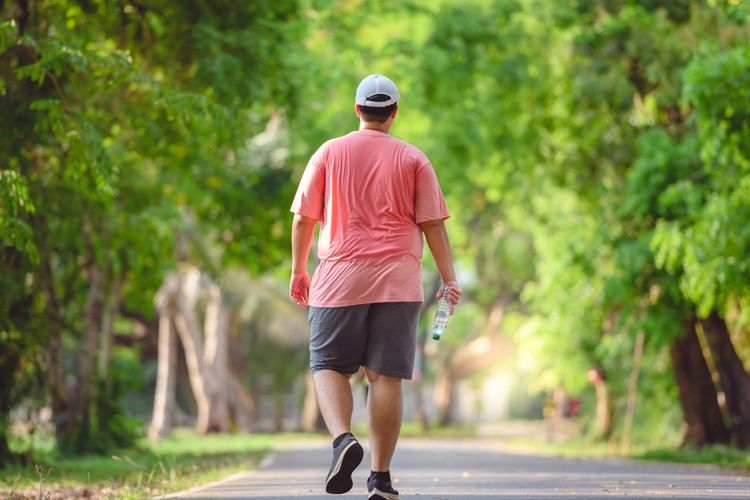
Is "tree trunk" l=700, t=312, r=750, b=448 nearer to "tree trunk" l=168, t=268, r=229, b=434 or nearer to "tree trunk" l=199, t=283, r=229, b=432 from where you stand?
"tree trunk" l=168, t=268, r=229, b=434

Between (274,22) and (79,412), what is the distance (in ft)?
22.1

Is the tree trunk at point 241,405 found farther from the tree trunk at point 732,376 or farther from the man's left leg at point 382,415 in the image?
the man's left leg at point 382,415

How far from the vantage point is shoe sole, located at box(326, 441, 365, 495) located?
6379 mm

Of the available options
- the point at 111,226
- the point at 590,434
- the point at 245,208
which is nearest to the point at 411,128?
the point at 245,208

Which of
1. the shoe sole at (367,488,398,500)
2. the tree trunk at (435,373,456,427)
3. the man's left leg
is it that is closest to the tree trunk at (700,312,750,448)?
the man's left leg

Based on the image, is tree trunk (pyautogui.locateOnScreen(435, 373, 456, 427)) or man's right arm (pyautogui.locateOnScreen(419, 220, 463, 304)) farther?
tree trunk (pyautogui.locateOnScreen(435, 373, 456, 427))

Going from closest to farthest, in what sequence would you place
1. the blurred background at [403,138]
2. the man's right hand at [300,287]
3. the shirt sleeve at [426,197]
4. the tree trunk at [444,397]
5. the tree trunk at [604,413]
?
the shirt sleeve at [426,197]
the man's right hand at [300,287]
the blurred background at [403,138]
the tree trunk at [604,413]
the tree trunk at [444,397]

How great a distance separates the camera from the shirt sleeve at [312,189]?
6.96 metres

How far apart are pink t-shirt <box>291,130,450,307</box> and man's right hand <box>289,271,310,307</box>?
8.9 inches

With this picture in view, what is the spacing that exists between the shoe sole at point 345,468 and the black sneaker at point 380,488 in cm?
27

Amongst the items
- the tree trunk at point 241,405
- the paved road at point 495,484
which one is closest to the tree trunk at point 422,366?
the tree trunk at point 241,405

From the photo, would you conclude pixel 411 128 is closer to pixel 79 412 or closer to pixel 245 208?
pixel 245 208

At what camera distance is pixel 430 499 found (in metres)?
7.91

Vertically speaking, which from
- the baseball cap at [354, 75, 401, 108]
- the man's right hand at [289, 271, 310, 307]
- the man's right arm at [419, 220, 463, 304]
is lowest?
the man's right hand at [289, 271, 310, 307]
